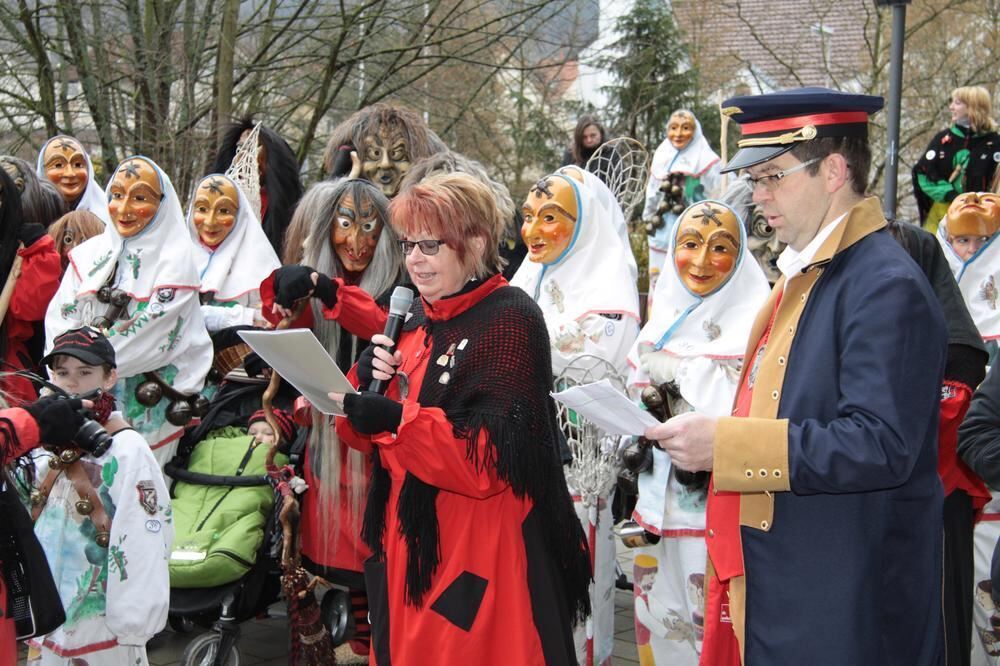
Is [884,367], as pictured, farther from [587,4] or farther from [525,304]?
[587,4]

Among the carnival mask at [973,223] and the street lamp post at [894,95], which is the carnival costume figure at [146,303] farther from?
the street lamp post at [894,95]

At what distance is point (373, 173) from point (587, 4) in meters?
7.47

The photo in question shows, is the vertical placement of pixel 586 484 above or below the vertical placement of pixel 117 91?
below

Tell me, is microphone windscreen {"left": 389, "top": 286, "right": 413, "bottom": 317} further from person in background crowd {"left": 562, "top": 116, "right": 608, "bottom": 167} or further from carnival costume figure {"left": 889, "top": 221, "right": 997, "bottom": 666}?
person in background crowd {"left": 562, "top": 116, "right": 608, "bottom": 167}

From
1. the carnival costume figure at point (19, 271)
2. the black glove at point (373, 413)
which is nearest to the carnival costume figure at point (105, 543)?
the black glove at point (373, 413)

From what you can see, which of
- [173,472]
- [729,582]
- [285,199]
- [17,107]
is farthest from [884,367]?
[17,107]

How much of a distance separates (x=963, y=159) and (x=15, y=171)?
681 cm

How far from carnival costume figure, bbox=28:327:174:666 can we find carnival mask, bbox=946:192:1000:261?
3.92 meters

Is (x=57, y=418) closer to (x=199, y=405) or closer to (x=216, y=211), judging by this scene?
(x=199, y=405)

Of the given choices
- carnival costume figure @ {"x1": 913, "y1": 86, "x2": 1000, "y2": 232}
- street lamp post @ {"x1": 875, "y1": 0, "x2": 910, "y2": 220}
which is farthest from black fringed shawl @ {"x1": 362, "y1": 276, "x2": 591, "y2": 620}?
carnival costume figure @ {"x1": 913, "y1": 86, "x2": 1000, "y2": 232}

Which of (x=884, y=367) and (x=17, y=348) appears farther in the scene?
(x=17, y=348)

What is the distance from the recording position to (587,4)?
1263 cm

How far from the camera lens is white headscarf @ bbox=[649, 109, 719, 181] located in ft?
33.2

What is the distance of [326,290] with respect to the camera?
4.36 metres
